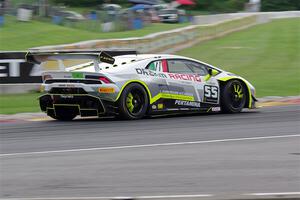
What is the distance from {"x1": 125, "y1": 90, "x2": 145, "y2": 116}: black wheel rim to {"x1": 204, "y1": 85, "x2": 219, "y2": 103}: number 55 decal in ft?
4.87

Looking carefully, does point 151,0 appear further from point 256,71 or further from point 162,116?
point 162,116

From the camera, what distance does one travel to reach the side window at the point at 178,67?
1316 centimetres

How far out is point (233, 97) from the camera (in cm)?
1360

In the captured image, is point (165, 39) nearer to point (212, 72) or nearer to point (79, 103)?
point (212, 72)

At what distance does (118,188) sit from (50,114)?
6.52 metres

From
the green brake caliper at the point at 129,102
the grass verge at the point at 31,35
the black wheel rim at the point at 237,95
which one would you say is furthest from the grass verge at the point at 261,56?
the green brake caliper at the point at 129,102

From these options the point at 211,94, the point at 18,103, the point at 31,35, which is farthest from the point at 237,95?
the point at 31,35

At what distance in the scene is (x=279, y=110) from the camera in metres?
14.2

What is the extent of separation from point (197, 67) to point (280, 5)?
79.7 metres

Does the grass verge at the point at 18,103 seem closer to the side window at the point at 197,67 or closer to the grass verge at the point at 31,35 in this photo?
the side window at the point at 197,67

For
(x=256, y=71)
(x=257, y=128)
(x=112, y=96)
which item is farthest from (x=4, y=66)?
(x=256, y=71)

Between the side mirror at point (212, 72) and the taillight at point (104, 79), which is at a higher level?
the side mirror at point (212, 72)

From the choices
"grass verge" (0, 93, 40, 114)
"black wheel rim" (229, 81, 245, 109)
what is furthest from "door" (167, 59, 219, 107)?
"grass verge" (0, 93, 40, 114)

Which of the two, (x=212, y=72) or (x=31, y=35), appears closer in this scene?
(x=212, y=72)
